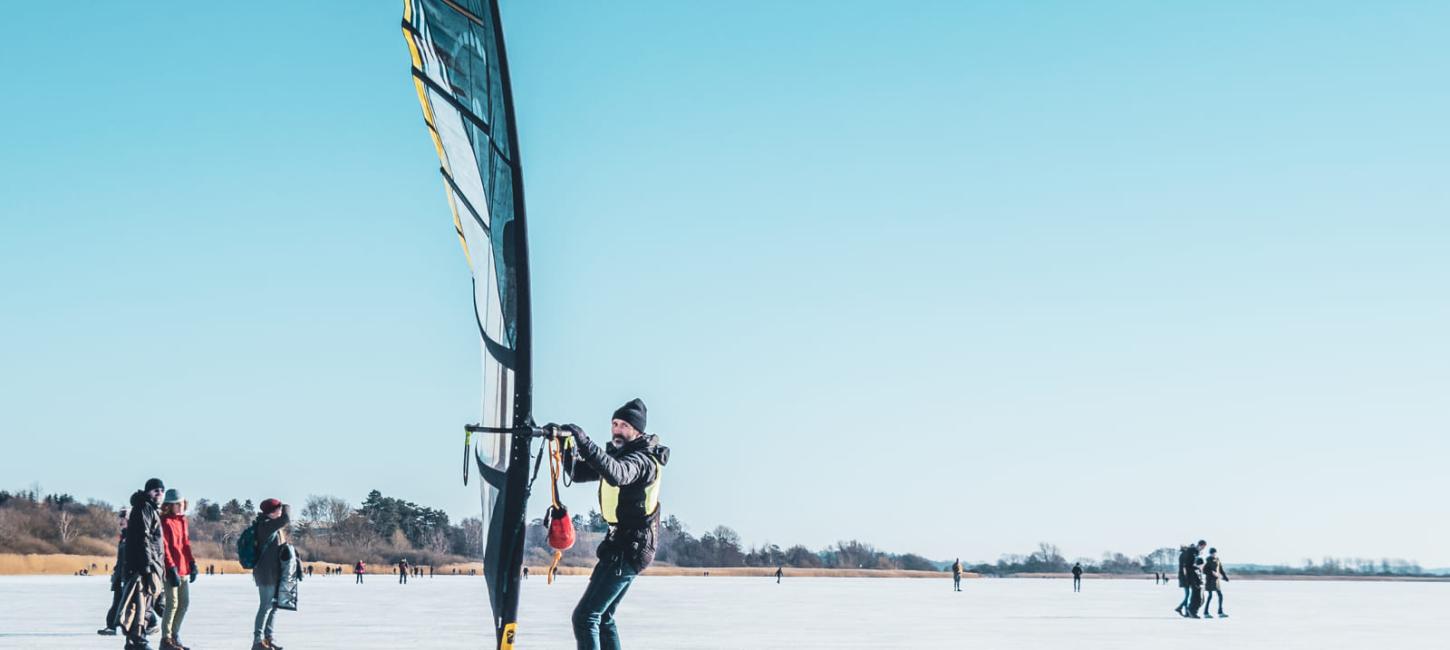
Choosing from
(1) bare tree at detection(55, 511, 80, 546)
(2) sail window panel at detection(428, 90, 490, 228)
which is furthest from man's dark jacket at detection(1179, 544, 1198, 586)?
(1) bare tree at detection(55, 511, 80, 546)

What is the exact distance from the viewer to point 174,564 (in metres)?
11.2

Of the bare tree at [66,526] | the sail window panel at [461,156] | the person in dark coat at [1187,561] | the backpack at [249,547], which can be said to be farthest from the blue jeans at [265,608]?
the bare tree at [66,526]

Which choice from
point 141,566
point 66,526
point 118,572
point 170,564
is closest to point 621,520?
point 141,566

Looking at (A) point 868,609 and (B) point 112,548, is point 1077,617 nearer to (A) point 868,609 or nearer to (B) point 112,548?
(A) point 868,609

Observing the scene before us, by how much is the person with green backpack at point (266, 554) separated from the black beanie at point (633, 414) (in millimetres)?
4832

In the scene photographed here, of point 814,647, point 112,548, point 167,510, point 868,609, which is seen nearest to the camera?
point 167,510

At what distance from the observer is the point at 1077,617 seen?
855 inches

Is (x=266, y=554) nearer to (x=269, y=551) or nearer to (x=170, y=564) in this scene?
(x=269, y=551)

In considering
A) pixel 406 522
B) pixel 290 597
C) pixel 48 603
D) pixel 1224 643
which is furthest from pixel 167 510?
pixel 406 522

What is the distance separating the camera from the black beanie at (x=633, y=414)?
7164mm

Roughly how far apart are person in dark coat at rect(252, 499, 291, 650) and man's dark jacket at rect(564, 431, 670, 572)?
15.7ft

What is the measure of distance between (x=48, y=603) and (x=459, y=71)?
18.2 m

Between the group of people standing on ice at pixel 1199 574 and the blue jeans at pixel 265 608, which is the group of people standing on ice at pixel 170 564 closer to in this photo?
the blue jeans at pixel 265 608

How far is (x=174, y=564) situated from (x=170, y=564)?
0.04 metres
